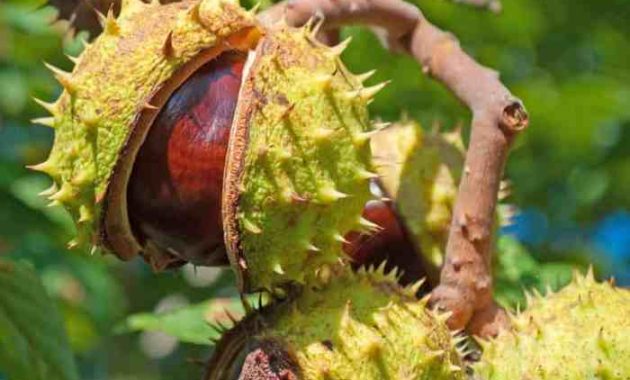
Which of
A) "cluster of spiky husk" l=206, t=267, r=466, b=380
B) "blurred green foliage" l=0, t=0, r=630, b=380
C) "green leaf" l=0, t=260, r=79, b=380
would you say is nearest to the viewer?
"cluster of spiky husk" l=206, t=267, r=466, b=380

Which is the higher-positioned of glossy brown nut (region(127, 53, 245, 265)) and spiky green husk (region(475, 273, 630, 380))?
glossy brown nut (region(127, 53, 245, 265))

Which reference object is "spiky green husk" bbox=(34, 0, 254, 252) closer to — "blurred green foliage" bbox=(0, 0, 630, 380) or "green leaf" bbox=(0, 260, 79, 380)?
"green leaf" bbox=(0, 260, 79, 380)

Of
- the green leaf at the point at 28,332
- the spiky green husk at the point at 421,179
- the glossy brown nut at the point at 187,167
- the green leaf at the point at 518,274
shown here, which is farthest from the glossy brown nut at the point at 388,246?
the green leaf at the point at 28,332

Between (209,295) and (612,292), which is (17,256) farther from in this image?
(612,292)

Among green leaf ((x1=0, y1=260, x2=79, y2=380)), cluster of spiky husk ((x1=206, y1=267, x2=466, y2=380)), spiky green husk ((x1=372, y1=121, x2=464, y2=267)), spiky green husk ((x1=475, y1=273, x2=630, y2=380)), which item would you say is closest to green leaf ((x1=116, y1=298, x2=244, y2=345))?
green leaf ((x1=0, y1=260, x2=79, y2=380))

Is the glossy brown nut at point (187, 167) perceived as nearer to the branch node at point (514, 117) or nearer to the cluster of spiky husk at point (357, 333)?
the cluster of spiky husk at point (357, 333)
